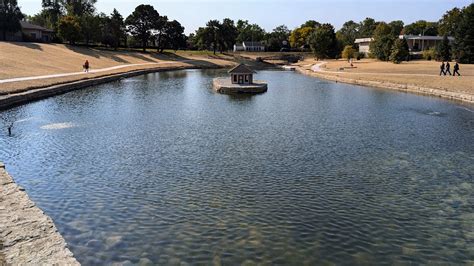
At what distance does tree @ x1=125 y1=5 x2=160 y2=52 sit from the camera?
11931 centimetres

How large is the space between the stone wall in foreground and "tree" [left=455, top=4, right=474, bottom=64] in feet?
262

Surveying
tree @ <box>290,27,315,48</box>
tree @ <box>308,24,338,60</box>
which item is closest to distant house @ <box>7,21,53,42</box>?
tree @ <box>308,24,338,60</box>

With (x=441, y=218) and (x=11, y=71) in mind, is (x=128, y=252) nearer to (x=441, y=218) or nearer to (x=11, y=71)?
(x=441, y=218)

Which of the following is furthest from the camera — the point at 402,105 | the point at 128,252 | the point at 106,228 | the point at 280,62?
the point at 280,62

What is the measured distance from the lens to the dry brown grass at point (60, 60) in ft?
165

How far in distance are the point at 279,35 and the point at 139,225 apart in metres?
184

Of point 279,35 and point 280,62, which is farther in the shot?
point 279,35

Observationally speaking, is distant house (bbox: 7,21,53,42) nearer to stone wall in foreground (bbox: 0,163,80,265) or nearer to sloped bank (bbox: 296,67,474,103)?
sloped bank (bbox: 296,67,474,103)

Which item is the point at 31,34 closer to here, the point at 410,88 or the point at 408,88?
the point at 408,88

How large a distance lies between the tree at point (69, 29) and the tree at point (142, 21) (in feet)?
62.9

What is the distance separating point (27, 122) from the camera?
2944 centimetres

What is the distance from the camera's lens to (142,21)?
11969 cm

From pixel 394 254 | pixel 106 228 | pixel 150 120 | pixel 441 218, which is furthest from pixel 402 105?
pixel 106 228

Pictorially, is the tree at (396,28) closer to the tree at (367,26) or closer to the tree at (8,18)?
the tree at (367,26)
